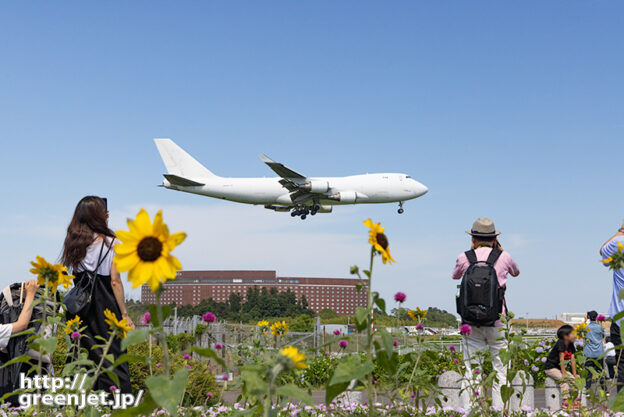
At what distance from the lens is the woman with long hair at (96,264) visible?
427 cm

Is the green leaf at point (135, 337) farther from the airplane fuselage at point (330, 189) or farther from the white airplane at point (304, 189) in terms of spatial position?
the airplane fuselage at point (330, 189)

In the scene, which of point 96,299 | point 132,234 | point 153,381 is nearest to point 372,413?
point 153,381

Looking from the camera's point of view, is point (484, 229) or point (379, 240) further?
point (484, 229)

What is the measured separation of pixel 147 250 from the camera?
1507 millimetres

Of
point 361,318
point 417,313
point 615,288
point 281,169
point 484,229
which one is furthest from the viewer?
point 281,169

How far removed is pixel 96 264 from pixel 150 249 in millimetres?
3049

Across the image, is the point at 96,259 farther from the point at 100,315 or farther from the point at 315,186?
the point at 315,186

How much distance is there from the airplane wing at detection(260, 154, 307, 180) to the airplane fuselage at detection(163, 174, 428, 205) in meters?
0.77

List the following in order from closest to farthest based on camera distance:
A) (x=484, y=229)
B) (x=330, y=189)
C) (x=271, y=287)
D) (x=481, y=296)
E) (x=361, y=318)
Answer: (x=361, y=318), (x=481, y=296), (x=484, y=229), (x=330, y=189), (x=271, y=287)

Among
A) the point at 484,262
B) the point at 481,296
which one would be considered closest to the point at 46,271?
the point at 481,296

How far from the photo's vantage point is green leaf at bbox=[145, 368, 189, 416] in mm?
1492

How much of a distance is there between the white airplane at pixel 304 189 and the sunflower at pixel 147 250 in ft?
104

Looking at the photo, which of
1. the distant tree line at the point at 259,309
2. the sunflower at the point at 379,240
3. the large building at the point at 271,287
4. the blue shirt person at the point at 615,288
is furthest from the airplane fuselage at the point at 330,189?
the large building at the point at 271,287

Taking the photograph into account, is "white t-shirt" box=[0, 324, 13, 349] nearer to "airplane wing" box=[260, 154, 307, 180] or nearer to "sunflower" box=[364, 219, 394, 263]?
"sunflower" box=[364, 219, 394, 263]
